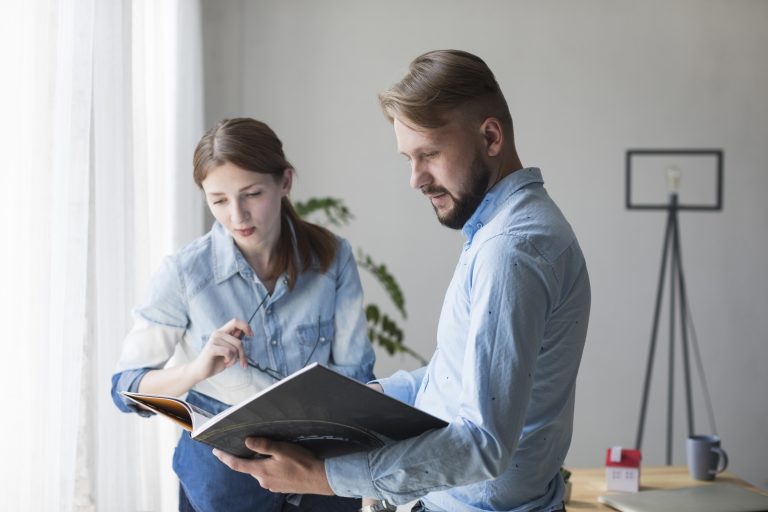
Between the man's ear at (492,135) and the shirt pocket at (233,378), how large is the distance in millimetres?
671

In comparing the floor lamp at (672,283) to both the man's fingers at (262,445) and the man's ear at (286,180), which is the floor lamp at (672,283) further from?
the man's fingers at (262,445)

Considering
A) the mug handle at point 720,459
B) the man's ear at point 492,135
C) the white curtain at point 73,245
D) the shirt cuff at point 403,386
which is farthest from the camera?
the mug handle at point 720,459

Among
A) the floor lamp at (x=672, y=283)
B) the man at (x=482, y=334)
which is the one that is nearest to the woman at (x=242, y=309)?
the man at (x=482, y=334)

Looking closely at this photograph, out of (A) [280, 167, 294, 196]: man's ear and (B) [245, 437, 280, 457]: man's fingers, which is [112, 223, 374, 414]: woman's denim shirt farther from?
(B) [245, 437, 280, 457]: man's fingers

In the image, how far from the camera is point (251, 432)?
105 centimetres

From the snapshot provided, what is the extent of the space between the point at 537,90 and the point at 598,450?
1863 millimetres

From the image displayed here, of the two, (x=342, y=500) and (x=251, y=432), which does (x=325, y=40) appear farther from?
(x=251, y=432)

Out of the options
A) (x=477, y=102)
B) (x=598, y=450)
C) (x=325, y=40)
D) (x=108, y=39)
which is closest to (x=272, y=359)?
(x=477, y=102)

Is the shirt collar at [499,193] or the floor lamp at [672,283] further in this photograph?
the floor lamp at [672,283]

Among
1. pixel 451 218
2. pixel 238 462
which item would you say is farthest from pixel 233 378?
pixel 451 218

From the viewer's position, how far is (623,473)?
2.17m

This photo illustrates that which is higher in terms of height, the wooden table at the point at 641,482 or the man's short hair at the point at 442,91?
the man's short hair at the point at 442,91

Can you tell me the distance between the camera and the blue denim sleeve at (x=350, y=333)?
1667 mm

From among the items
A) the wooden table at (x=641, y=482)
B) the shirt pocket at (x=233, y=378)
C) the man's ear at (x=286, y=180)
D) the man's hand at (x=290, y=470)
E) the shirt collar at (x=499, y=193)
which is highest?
the man's ear at (x=286, y=180)
